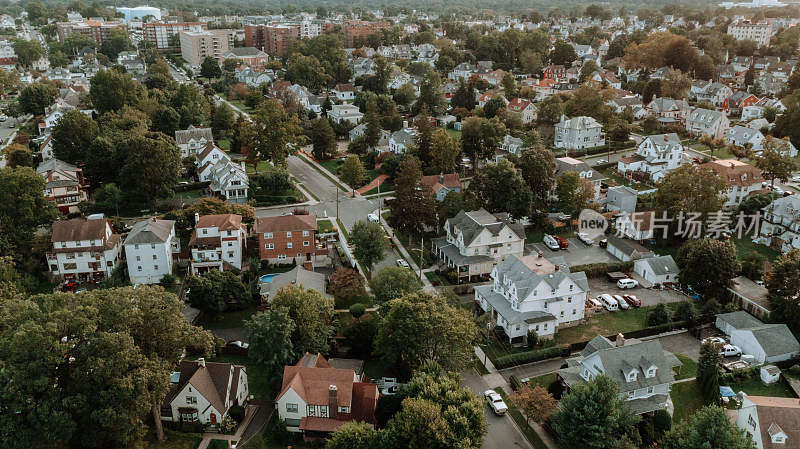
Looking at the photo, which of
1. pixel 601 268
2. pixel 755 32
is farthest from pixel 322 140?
pixel 755 32

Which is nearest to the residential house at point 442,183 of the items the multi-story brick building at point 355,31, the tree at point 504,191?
the tree at point 504,191

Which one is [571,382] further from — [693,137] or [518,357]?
[693,137]

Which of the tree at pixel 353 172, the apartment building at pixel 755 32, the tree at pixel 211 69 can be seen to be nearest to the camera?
the tree at pixel 353 172

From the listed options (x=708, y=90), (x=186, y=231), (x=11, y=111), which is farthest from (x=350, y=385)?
(x=708, y=90)

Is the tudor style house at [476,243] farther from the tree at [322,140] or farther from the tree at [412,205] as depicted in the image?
the tree at [322,140]

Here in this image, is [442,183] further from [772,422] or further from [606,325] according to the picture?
[772,422]

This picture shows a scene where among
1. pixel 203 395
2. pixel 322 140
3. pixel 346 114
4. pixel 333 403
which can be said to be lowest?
pixel 333 403
